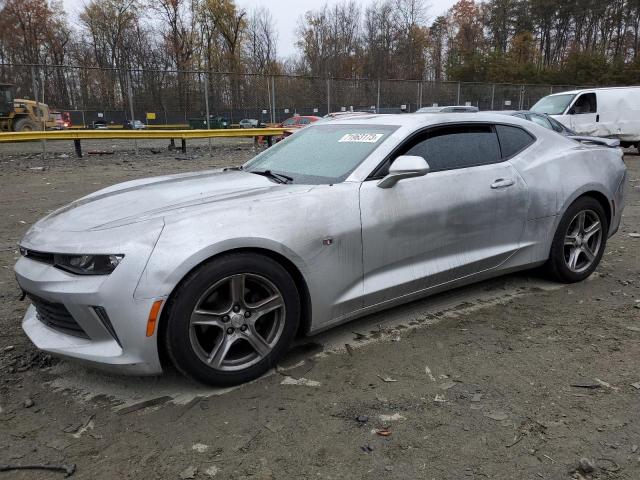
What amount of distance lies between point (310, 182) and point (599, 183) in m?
2.66

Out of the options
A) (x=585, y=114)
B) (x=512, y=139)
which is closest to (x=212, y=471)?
(x=512, y=139)

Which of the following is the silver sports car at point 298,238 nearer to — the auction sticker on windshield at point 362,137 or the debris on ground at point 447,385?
the auction sticker on windshield at point 362,137

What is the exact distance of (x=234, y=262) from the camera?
2.61 meters

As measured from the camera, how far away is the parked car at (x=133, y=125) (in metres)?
18.9

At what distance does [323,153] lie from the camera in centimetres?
361

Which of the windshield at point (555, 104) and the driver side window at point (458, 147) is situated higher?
the windshield at point (555, 104)

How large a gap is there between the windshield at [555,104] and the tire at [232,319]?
15.5 m

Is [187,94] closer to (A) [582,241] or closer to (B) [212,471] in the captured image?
(A) [582,241]

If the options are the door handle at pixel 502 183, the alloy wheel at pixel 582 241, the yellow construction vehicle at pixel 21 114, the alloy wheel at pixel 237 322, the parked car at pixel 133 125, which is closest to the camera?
the alloy wheel at pixel 237 322

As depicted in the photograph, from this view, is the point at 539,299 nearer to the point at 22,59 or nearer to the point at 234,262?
the point at 234,262

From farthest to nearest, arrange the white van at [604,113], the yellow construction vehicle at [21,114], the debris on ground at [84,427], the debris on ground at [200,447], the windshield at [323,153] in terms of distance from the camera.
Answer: the yellow construction vehicle at [21,114]
the white van at [604,113]
the windshield at [323,153]
the debris on ground at [84,427]
the debris on ground at [200,447]

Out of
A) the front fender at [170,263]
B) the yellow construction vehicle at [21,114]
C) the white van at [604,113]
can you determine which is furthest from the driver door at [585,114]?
the yellow construction vehicle at [21,114]

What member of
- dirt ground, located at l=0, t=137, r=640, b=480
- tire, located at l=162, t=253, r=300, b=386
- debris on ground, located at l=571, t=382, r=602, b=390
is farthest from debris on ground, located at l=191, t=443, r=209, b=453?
debris on ground, located at l=571, t=382, r=602, b=390

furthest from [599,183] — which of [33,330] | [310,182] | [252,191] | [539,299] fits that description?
[33,330]
